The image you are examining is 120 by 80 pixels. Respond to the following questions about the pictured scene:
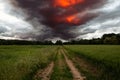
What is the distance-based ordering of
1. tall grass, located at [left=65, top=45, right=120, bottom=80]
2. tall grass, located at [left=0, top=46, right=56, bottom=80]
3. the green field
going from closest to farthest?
tall grass, located at [left=0, top=46, right=56, bottom=80], the green field, tall grass, located at [left=65, top=45, right=120, bottom=80]

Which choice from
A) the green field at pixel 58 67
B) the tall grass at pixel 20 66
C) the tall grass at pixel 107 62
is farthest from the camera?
the tall grass at pixel 107 62

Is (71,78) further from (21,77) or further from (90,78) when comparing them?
(21,77)

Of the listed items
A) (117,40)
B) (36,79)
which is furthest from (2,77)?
(117,40)

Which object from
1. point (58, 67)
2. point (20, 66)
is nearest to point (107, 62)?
point (58, 67)

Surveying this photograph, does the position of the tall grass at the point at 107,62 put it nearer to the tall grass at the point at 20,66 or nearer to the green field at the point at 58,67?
the green field at the point at 58,67

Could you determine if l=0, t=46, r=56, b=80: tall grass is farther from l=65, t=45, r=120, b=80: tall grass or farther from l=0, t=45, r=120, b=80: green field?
l=65, t=45, r=120, b=80: tall grass

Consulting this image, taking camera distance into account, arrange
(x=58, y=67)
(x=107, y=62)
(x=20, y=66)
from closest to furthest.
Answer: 1. (x=20, y=66)
2. (x=107, y=62)
3. (x=58, y=67)

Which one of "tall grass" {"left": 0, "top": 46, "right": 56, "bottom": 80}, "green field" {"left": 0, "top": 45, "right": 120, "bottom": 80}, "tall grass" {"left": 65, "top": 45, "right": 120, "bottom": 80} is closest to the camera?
"tall grass" {"left": 0, "top": 46, "right": 56, "bottom": 80}

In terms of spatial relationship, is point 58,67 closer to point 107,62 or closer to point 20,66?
point 107,62

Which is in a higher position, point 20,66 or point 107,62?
point 20,66

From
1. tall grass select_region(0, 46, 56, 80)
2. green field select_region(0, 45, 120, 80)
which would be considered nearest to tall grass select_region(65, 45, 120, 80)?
green field select_region(0, 45, 120, 80)

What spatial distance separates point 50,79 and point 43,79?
680 mm

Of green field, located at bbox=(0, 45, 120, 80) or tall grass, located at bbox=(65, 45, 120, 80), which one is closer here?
green field, located at bbox=(0, 45, 120, 80)

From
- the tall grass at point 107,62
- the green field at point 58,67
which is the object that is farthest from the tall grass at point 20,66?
the tall grass at point 107,62
